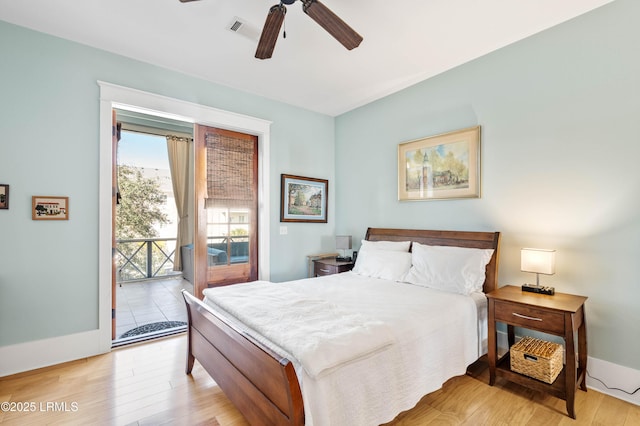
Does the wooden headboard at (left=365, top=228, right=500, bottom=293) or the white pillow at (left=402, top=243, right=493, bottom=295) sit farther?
the wooden headboard at (left=365, top=228, right=500, bottom=293)

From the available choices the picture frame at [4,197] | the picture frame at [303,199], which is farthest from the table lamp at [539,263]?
the picture frame at [4,197]

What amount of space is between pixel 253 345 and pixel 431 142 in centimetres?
290

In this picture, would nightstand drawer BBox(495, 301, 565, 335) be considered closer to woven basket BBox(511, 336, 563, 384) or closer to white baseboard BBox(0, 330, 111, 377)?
woven basket BBox(511, 336, 563, 384)

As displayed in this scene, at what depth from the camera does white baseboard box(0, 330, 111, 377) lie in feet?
8.11

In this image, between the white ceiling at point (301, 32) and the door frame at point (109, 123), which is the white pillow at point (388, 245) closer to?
the white ceiling at point (301, 32)

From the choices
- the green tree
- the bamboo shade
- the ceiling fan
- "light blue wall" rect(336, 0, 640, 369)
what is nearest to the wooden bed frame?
"light blue wall" rect(336, 0, 640, 369)

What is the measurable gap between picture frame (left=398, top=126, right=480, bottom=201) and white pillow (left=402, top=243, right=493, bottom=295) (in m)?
0.66

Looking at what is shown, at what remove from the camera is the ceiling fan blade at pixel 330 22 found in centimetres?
181

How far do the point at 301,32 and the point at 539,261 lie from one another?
2755 millimetres

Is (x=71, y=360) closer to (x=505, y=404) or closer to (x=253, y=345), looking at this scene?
(x=253, y=345)

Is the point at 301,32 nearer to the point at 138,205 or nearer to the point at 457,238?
the point at 457,238

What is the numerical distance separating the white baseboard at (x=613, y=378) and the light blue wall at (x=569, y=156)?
56 mm

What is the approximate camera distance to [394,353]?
67.0 inches

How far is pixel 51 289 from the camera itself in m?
2.66
